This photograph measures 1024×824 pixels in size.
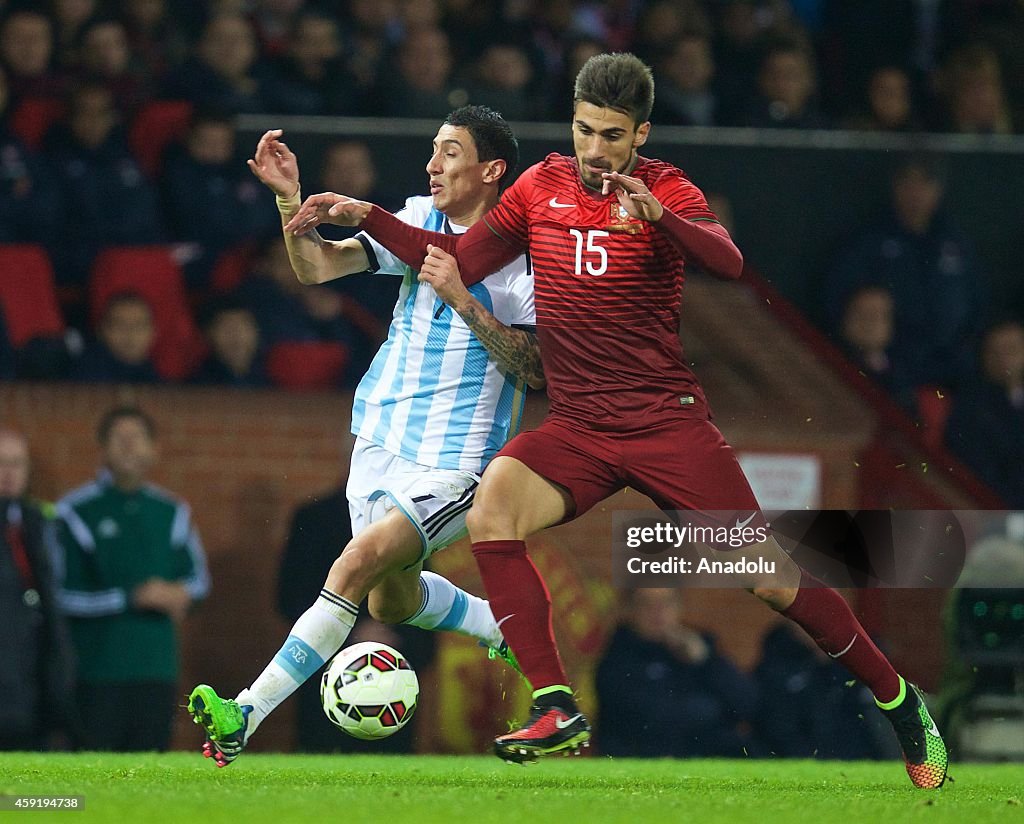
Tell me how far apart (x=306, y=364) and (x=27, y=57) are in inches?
103

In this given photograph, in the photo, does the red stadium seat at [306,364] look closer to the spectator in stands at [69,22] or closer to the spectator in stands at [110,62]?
the spectator in stands at [110,62]

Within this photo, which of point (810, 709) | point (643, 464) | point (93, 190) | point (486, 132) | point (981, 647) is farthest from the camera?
point (93, 190)

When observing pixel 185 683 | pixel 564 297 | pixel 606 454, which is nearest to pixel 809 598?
pixel 606 454

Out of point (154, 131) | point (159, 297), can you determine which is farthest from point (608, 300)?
point (154, 131)

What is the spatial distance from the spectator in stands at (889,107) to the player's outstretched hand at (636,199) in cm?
715

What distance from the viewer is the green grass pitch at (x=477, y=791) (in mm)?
5211

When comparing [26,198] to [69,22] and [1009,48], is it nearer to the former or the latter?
[69,22]

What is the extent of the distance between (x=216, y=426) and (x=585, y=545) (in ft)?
6.96

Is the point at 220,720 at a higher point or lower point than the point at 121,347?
lower

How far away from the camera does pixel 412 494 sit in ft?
21.6

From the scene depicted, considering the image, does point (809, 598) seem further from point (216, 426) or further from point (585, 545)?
point (216, 426)

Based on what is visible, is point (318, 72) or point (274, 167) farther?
point (318, 72)

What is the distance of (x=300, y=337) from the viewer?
34.9ft

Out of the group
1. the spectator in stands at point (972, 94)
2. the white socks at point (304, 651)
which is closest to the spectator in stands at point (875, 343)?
the spectator in stands at point (972, 94)
